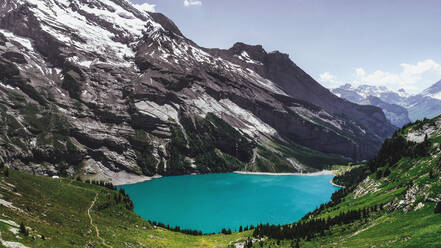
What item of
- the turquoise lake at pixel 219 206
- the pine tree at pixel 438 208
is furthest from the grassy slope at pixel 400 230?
the turquoise lake at pixel 219 206

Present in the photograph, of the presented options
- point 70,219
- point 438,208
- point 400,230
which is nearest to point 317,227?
point 400,230

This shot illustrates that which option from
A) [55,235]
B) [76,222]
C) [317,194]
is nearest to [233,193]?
[317,194]

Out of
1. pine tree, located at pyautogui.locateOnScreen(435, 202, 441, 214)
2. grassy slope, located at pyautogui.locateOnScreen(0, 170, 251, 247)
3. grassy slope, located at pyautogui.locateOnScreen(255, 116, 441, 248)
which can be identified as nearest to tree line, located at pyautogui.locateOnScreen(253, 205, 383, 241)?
grassy slope, located at pyautogui.locateOnScreen(255, 116, 441, 248)

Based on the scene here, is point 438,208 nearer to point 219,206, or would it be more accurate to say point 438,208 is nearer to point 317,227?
point 317,227

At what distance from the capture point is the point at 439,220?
34.0 m

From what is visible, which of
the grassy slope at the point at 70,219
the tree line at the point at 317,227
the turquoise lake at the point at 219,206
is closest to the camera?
the grassy slope at the point at 70,219

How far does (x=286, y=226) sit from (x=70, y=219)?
50.8 metres

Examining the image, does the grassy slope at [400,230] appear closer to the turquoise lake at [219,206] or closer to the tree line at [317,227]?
the tree line at [317,227]

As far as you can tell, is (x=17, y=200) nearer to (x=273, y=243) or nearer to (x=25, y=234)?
(x=25, y=234)

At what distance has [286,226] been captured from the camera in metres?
75.2

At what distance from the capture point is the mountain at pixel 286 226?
37.2 metres

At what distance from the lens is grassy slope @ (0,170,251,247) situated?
40406mm

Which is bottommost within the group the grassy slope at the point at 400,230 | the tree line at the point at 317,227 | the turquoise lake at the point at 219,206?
the grassy slope at the point at 400,230

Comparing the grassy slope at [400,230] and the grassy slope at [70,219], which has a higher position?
the grassy slope at [70,219]
